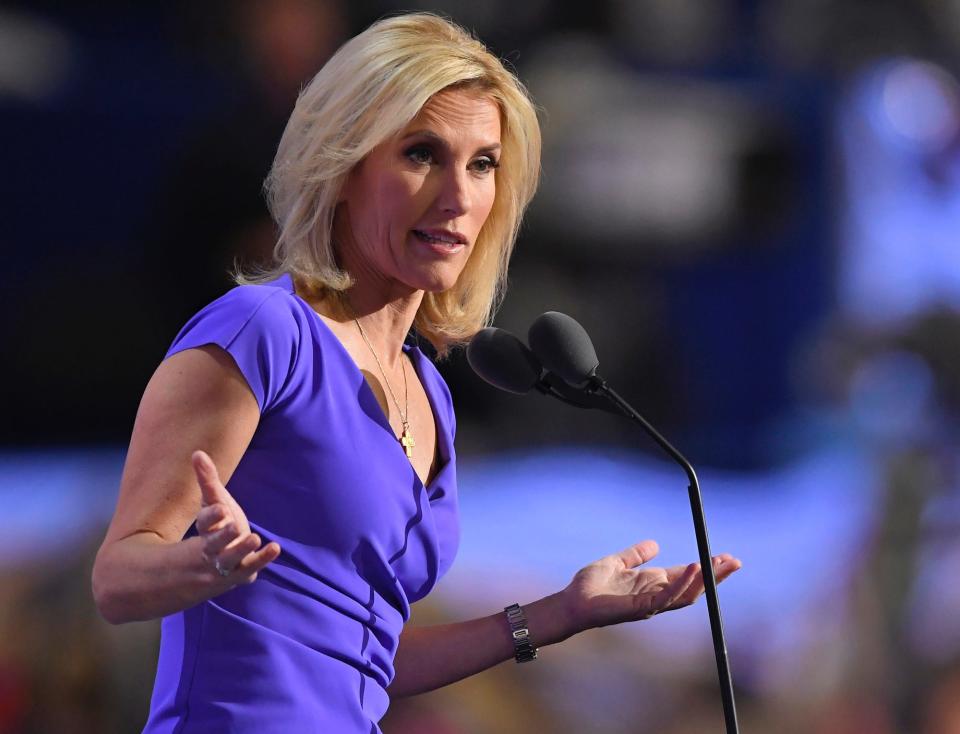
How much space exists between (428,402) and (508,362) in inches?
9.9

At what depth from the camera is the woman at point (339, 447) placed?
128cm

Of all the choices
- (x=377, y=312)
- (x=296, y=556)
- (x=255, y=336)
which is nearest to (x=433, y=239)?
(x=377, y=312)

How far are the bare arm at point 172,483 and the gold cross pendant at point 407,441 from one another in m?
0.29

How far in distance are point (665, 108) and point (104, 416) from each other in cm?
169

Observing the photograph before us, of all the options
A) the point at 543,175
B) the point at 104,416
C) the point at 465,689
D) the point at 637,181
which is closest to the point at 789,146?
the point at 637,181

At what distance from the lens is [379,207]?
1.59 metres

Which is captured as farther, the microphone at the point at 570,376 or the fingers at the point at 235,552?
the microphone at the point at 570,376

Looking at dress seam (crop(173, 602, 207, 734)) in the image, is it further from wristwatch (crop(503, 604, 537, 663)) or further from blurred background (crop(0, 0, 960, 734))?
blurred background (crop(0, 0, 960, 734))

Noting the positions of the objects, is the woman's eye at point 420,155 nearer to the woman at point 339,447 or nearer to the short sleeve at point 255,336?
the woman at point 339,447

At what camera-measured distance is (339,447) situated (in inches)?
55.9

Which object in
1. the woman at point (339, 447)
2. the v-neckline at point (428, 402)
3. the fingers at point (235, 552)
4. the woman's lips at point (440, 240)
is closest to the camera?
the fingers at point (235, 552)

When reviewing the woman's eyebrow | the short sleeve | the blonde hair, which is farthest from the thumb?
the woman's eyebrow

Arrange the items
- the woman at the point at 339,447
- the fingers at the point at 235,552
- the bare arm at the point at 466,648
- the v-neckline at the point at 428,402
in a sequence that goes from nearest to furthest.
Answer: the fingers at the point at 235,552 < the woman at the point at 339,447 < the v-neckline at the point at 428,402 < the bare arm at the point at 466,648

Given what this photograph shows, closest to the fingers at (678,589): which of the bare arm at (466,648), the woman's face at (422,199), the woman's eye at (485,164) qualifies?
the bare arm at (466,648)
